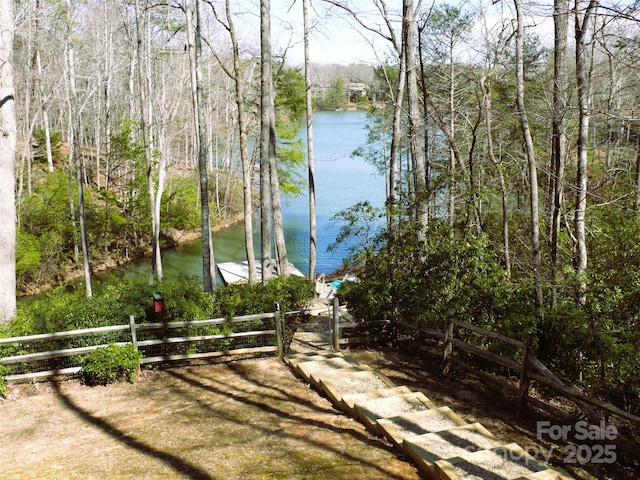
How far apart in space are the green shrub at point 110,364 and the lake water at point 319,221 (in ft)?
31.0

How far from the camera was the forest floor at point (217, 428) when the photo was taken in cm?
480

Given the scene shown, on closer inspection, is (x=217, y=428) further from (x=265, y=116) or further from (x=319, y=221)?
(x=319, y=221)

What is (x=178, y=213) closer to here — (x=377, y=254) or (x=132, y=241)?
(x=132, y=241)

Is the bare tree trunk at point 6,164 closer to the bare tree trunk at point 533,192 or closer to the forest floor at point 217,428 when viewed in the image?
the forest floor at point 217,428

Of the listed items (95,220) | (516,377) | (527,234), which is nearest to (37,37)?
(95,220)

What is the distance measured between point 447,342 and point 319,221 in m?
24.8

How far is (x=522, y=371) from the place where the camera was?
20.3 ft

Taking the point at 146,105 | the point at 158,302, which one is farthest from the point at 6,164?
the point at 146,105

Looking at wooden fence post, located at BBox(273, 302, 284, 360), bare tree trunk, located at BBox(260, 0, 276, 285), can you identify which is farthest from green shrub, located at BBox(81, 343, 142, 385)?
bare tree trunk, located at BBox(260, 0, 276, 285)

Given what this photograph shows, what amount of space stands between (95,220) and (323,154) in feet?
82.4

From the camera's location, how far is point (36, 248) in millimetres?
19094

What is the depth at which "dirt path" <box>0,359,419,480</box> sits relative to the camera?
477cm

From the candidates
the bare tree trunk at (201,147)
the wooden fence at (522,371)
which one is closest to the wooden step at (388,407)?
the wooden fence at (522,371)

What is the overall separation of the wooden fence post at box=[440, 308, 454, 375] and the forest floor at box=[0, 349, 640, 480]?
171mm
